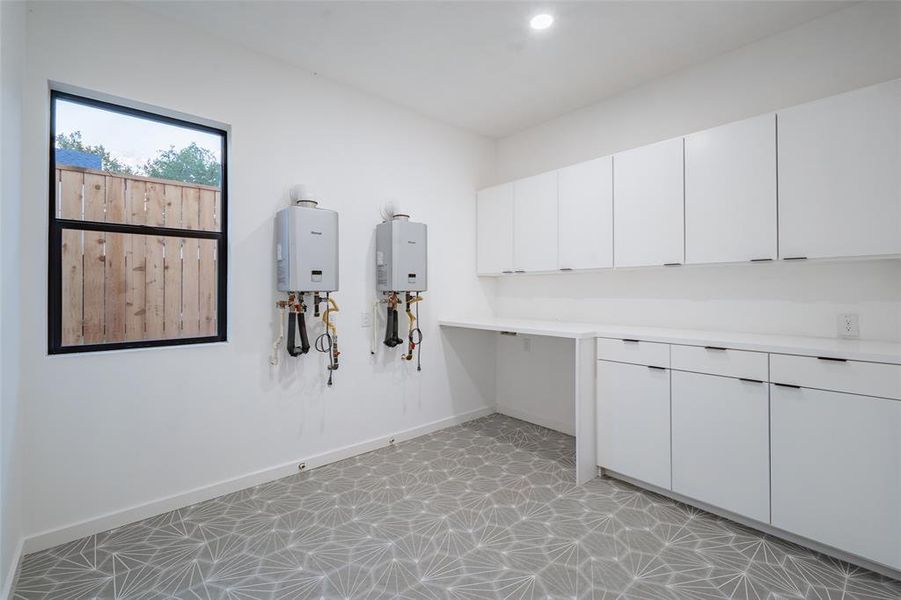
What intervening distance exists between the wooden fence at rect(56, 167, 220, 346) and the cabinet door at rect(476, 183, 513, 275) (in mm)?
2312

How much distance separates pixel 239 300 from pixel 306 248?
543 millimetres

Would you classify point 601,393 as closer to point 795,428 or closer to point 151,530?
point 795,428

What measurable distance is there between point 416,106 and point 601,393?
2748 mm

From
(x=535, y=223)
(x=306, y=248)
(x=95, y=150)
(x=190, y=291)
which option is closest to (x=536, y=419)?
(x=535, y=223)

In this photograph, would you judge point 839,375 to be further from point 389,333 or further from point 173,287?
point 173,287

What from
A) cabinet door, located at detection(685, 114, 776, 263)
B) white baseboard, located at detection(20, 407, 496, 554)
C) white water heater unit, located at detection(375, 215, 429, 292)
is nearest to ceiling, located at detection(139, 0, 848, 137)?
cabinet door, located at detection(685, 114, 776, 263)

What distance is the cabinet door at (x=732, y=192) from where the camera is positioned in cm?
239

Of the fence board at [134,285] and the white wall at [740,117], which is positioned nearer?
the white wall at [740,117]

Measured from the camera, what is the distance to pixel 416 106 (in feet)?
11.8

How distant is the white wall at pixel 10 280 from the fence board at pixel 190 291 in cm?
93

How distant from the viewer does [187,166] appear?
8.69 feet

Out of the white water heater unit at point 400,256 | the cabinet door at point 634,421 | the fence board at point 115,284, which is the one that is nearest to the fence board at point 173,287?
the fence board at point 115,284

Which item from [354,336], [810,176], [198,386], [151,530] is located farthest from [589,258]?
[151,530]

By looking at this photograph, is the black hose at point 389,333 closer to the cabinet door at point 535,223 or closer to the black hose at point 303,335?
the black hose at point 303,335
